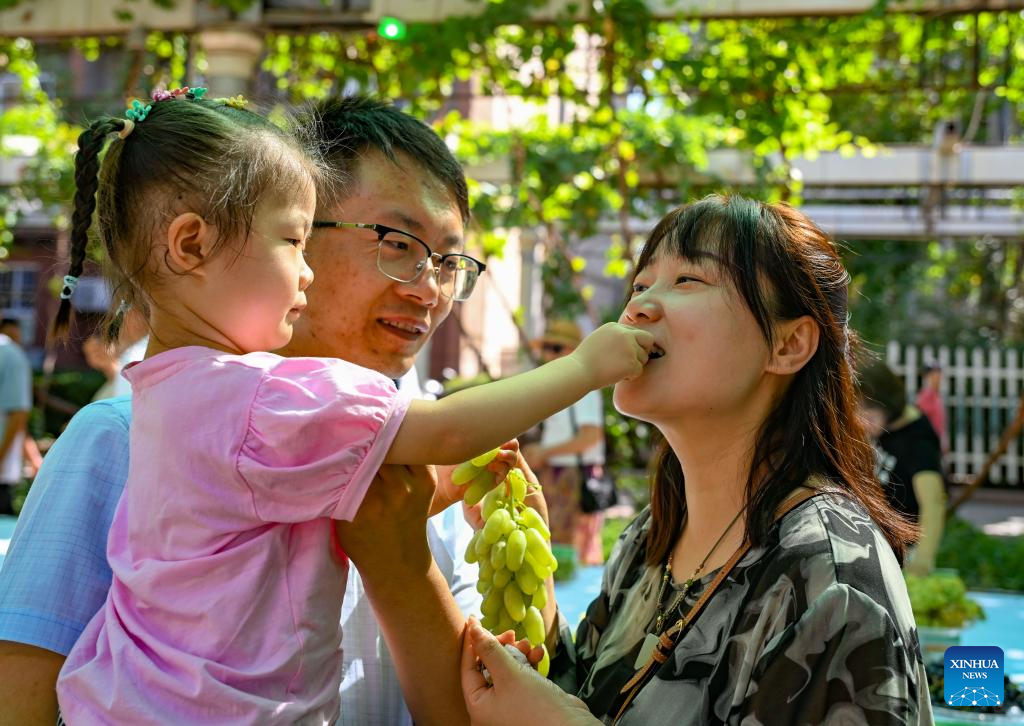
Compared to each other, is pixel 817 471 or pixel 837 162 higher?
pixel 837 162

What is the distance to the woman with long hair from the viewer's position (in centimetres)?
131

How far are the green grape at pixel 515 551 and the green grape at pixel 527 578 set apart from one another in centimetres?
1

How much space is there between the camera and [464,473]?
161cm

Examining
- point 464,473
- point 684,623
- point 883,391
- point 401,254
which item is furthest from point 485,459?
point 883,391

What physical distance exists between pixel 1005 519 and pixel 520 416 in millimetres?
13310

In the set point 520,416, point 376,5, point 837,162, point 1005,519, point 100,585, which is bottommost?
point 1005,519

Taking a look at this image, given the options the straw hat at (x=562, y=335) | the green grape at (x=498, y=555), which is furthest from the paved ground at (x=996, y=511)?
the green grape at (x=498, y=555)

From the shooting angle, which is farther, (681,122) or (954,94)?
(954,94)

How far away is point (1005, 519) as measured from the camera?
13.0 metres

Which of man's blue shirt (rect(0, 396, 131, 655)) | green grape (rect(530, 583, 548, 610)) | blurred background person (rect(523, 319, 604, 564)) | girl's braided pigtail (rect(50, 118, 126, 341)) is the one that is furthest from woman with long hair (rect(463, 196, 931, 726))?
blurred background person (rect(523, 319, 604, 564))

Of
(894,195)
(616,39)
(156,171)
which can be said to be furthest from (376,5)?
(894,195)

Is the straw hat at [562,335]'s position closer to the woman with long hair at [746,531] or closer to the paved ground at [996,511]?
the woman with long hair at [746,531]

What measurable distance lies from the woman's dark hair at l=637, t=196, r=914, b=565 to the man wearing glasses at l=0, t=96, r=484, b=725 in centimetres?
48

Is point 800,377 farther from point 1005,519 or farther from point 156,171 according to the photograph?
point 1005,519
